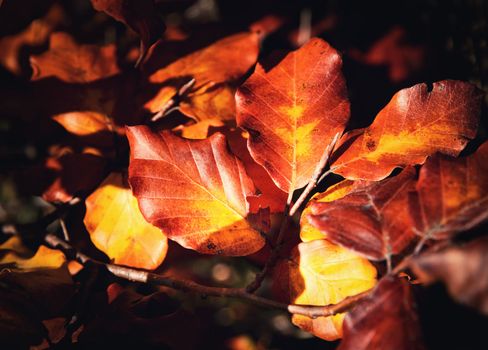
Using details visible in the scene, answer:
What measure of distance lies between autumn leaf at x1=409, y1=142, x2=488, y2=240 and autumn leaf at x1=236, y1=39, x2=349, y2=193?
0.45 feet

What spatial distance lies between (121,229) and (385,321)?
41 centimetres

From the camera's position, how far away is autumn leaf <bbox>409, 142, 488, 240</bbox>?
0.36 metres

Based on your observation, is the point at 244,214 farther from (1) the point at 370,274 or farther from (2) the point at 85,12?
(2) the point at 85,12

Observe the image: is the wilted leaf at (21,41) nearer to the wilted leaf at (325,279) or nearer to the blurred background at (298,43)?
the blurred background at (298,43)

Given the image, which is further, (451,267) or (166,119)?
(166,119)

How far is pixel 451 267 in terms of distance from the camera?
0.30 meters

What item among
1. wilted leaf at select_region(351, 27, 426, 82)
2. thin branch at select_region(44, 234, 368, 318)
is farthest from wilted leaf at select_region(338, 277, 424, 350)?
wilted leaf at select_region(351, 27, 426, 82)

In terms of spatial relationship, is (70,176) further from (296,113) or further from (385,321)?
(385,321)

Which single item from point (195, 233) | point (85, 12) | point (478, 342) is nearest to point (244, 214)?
point (195, 233)

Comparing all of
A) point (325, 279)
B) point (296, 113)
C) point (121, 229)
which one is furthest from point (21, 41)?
point (325, 279)

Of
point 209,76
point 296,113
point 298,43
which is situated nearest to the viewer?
point 296,113

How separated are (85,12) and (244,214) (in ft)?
3.26

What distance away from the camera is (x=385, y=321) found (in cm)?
36

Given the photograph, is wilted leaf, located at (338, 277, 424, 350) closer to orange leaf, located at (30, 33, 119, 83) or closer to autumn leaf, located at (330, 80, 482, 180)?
autumn leaf, located at (330, 80, 482, 180)
